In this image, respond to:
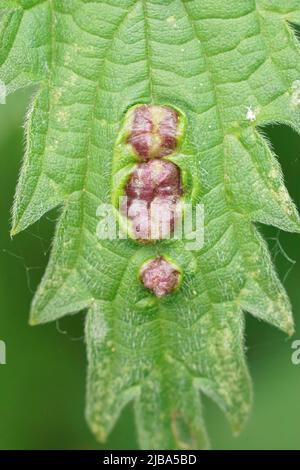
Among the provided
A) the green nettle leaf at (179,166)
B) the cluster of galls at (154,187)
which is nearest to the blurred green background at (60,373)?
the green nettle leaf at (179,166)

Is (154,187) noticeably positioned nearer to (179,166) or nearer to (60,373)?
(179,166)

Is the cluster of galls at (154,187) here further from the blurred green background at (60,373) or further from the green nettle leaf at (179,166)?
the blurred green background at (60,373)

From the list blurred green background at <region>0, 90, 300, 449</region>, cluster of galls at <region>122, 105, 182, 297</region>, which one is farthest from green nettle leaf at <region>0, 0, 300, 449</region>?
blurred green background at <region>0, 90, 300, 449</region>

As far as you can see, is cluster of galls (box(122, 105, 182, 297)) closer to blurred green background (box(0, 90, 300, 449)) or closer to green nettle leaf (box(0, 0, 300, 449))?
green nettle leaf (box(0, 0, 300, 449))

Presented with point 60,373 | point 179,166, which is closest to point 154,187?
point 179,166
